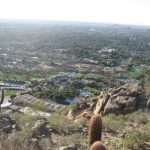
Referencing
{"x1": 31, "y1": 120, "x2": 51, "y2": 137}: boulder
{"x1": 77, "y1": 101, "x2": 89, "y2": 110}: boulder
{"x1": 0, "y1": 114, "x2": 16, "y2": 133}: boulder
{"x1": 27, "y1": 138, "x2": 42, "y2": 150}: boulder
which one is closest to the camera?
{"x1": 27, "y1": 138, "x2": 42, "y2": 150}: boulder

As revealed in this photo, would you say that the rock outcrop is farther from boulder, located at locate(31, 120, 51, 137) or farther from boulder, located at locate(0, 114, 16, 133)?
boulder, located at locate(0, 114, 16, 133)

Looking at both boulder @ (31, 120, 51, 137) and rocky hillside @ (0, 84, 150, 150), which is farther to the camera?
boulder @ (31, 120, 51, 137)

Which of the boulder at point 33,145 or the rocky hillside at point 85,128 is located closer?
the boulder at point 33,145

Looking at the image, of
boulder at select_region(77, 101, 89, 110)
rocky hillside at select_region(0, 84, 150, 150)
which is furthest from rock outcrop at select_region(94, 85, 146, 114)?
boulder at select_region(77, 101, 89, 110)

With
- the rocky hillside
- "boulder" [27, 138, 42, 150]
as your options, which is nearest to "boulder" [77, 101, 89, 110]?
the rocky hillside

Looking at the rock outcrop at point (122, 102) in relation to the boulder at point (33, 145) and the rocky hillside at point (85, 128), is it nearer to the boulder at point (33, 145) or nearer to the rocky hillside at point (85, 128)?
the rocky hillside at point (85, 128)

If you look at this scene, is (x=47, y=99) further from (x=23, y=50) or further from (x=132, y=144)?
(x=23, y=50)

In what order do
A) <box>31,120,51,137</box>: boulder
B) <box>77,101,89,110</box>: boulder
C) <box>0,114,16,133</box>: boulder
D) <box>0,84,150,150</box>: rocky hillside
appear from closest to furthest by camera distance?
<box>0,84,150,150</box>: rocky hillside < <box>31,120,51,137</box>: boulder < <box>0,114,16,133</box>: boulder < <box>77,101,89,110</box>: boulder

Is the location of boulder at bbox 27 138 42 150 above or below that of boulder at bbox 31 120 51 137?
above

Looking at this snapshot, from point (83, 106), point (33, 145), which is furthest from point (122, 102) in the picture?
point (33, 145)

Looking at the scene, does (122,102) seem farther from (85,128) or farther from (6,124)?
(6,124)

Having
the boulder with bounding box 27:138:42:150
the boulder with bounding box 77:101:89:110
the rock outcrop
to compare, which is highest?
the boulder with bounding box 27:138:42:150

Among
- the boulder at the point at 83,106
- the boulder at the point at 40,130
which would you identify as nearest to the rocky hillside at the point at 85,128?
the boulder at the point at 40,130
